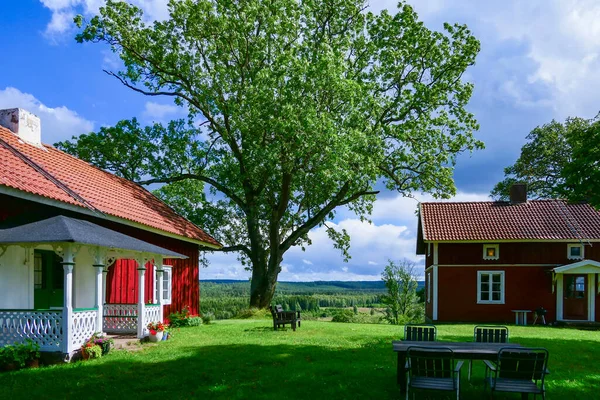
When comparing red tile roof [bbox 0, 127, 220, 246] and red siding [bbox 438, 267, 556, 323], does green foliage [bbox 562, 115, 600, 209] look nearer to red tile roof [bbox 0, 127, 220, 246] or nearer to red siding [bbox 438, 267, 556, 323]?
red tile roof [bbox 0, 127, 220, 246]

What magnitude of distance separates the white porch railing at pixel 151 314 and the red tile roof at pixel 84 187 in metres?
2.64

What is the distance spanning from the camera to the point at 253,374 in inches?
419

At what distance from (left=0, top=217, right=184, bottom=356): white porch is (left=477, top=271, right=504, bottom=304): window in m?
16.9

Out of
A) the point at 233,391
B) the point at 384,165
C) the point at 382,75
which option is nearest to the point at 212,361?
the point at 233,391

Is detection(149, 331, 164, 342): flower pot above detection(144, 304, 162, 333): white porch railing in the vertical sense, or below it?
below

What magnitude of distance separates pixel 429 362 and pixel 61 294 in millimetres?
10118

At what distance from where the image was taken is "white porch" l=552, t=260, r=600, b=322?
85.5 feet

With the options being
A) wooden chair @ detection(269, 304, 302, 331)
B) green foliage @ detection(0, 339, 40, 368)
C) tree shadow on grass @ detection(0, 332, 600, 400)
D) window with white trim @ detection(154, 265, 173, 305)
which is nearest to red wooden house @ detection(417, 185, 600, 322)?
wooden chair @ detection(269, 304, 302, 331)

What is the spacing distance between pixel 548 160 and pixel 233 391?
33087 mm

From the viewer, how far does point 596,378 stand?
10703mm

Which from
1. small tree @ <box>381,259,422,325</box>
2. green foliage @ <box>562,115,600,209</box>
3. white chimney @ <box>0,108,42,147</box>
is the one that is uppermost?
white chimney @ <box>0,108,42,147</box>

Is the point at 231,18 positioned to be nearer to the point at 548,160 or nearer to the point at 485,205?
the point at 485,205

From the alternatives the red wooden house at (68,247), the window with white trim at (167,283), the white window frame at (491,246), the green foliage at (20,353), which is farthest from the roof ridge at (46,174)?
the white window frame at (491,246)

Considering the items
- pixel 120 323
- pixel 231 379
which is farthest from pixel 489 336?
pixel 120 323
